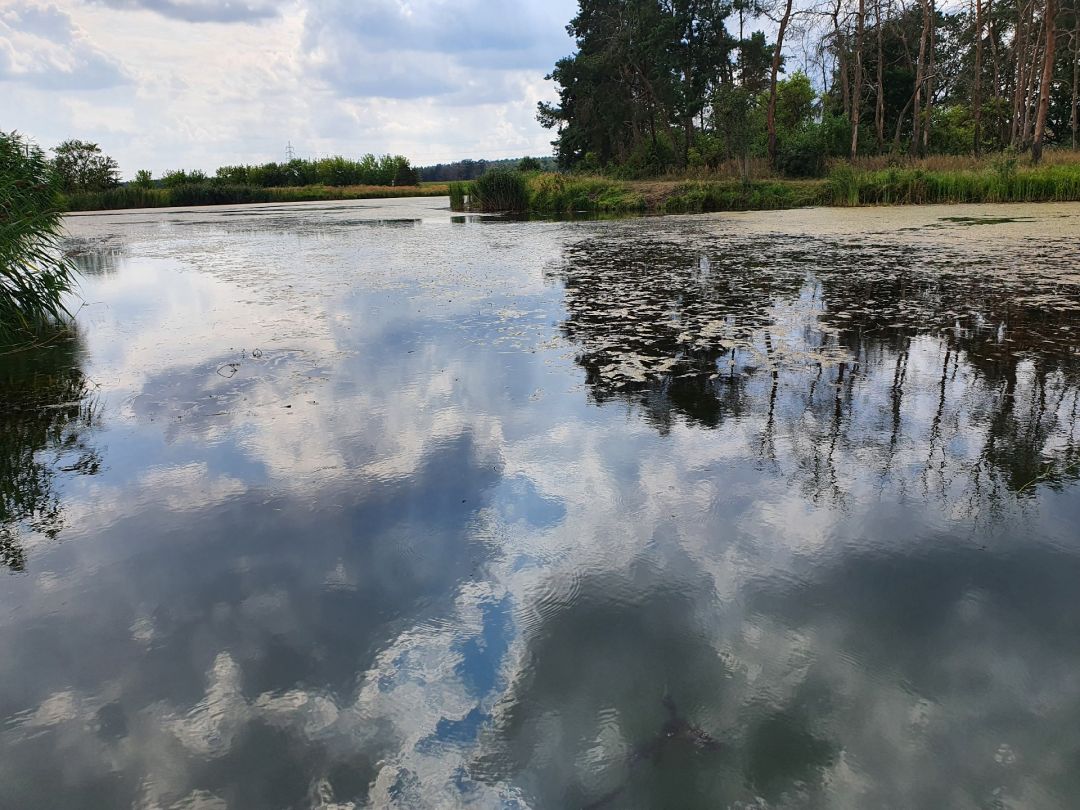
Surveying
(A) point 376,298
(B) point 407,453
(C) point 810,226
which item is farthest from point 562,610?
(C) point 810,226

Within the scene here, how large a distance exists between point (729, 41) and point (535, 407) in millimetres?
28479

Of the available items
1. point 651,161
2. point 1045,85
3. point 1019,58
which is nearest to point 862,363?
point 1045,85

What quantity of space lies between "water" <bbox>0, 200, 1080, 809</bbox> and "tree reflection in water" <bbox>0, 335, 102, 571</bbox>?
0.02m

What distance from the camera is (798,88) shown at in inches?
1444

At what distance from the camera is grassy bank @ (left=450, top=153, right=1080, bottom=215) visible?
1504 centimetres

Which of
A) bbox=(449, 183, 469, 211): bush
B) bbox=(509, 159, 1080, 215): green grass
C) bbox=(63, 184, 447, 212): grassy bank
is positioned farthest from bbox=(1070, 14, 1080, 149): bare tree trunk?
bbox=(63, 184, 447, 212): grassy bank

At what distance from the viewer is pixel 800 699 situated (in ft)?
5.97

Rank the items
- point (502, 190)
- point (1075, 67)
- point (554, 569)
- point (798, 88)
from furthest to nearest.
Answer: point (798, 88)
point (1075, 67)
point (502, 190)
point (554, 569)

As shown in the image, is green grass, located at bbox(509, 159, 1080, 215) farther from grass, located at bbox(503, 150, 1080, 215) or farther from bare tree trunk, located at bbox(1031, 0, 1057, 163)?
bare tree trunk, located at bbox(1031, 0, 1057, 163)

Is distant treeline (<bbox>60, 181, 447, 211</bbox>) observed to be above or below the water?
above

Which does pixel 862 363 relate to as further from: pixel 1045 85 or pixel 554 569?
pixel 1045 85

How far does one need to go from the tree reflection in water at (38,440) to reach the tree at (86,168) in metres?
40.9

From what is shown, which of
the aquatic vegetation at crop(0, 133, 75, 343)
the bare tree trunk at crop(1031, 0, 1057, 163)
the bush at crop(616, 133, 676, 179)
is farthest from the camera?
the bush at crop(616, 133, 676, 179)

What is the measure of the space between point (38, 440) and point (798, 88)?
39868mm
